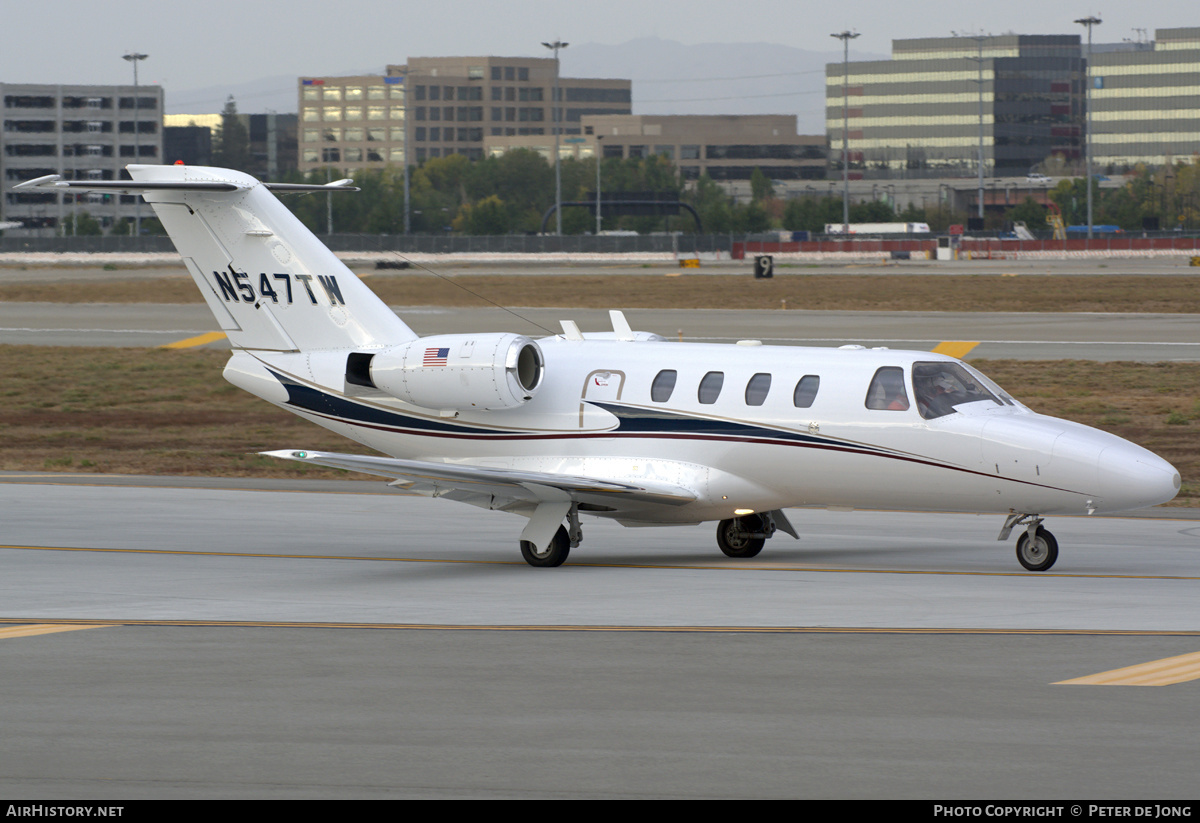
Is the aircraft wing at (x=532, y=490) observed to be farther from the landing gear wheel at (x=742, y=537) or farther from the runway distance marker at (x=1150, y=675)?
the runway distance marker at (x=1150, y=675)

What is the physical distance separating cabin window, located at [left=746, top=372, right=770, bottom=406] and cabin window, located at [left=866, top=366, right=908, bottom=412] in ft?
4.43

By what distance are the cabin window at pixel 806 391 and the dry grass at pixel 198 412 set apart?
10722mm

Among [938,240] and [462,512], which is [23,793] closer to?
[462,512]

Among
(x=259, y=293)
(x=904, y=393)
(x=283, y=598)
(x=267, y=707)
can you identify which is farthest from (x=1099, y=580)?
(x=259, y=293)

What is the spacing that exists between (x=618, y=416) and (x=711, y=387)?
4.38 feet

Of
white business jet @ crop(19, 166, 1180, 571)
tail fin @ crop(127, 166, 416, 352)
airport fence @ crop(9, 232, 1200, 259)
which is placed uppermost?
airport fence @ crop(9, 232, 1200, 259)

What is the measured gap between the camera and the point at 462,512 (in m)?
26.0

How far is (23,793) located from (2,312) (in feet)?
222

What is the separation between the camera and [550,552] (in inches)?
786

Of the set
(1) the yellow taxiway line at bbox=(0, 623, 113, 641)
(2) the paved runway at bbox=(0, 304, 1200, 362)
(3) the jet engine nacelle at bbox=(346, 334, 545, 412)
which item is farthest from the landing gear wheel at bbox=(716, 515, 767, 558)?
(2) the paved runway at bbox=(0, 304, 1200, 362)

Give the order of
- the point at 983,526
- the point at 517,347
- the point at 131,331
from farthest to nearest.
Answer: the point at 131,331
the point at 983,526
the point at 517,347

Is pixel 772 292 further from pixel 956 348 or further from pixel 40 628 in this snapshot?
pixel 40 628

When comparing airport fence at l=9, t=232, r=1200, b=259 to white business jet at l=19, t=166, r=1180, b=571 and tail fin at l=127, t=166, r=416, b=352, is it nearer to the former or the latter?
tail fin at l=127, t=166, r=416, b=352

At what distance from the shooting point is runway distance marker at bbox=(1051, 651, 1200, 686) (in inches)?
491
